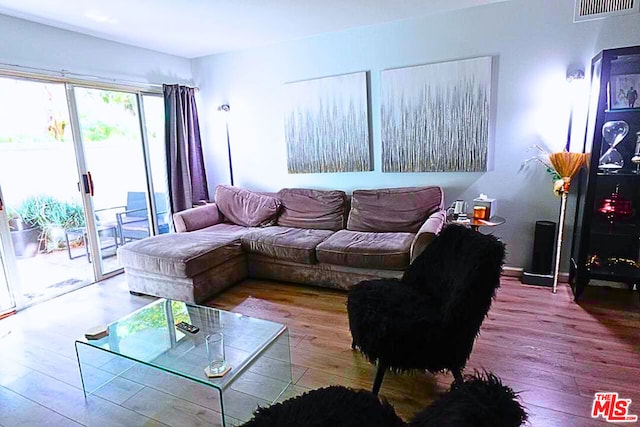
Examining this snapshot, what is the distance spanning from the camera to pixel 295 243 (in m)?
3.18

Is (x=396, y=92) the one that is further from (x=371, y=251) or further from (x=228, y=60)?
(x=228, y=60)

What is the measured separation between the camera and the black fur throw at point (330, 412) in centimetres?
116

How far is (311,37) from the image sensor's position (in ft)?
12.3

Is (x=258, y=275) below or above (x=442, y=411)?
below

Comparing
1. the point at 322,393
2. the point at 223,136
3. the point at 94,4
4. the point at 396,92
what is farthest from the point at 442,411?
the point at 223,136

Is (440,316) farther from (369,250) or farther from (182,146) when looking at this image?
(182,146)

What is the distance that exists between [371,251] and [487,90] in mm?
1721

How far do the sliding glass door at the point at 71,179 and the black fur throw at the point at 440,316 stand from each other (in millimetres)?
3015

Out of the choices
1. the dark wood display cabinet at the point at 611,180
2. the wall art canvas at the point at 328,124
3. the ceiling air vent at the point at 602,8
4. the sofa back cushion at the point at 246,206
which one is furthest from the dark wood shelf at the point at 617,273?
the sofa back cushion at the point at 246,206

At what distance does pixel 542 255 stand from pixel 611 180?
2.52ft

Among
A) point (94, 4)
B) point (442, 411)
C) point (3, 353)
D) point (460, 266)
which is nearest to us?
point (442, 411)

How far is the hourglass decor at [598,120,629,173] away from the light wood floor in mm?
997

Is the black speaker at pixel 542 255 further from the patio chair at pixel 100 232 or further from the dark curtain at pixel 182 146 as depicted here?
the patio chair at pixel 100 232

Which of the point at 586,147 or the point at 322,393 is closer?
the point at 322,393
